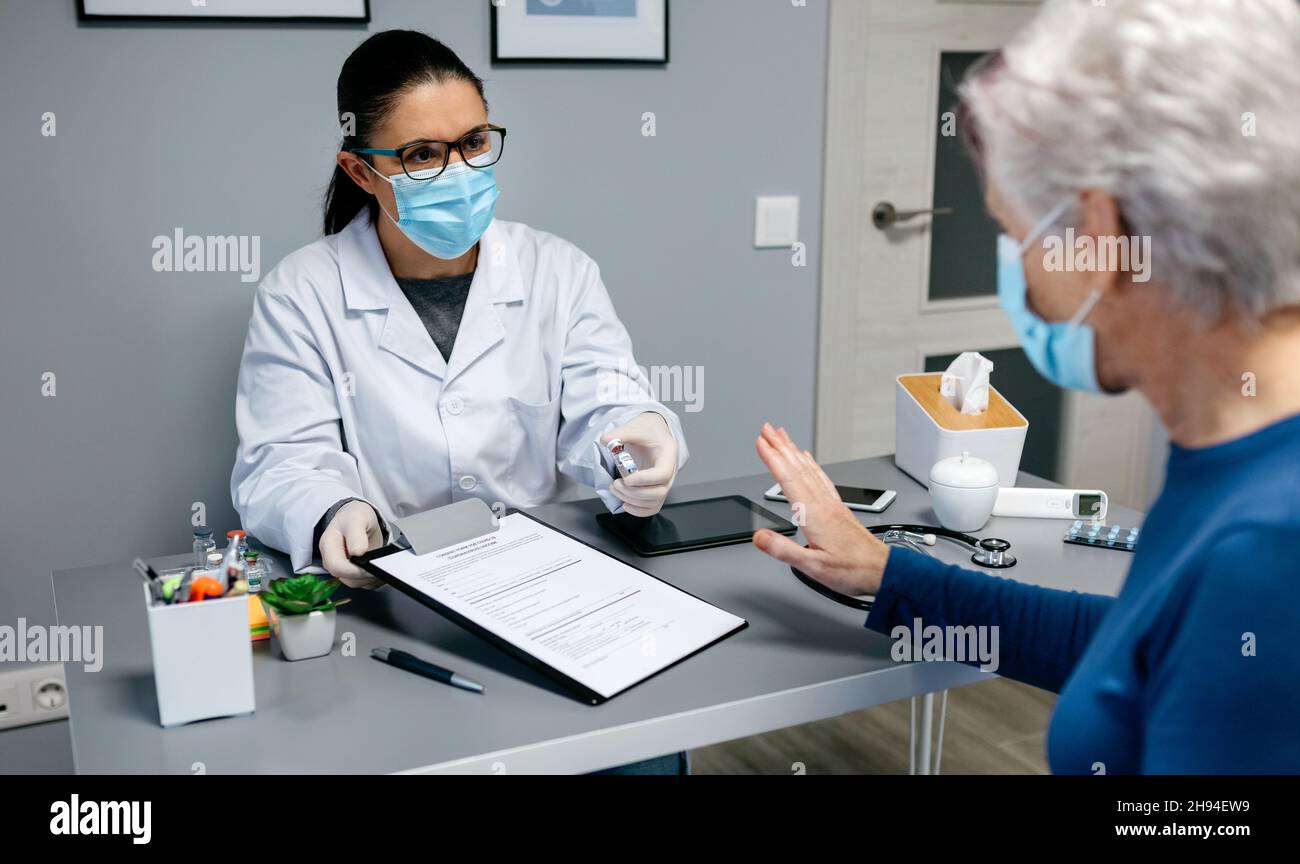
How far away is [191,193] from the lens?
206 cm

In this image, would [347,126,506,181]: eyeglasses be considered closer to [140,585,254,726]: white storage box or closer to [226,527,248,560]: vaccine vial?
[226,527,248,560]: vaccine vial

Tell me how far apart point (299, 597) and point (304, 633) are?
0.13 ft

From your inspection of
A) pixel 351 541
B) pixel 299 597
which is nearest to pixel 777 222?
pixel 351 541

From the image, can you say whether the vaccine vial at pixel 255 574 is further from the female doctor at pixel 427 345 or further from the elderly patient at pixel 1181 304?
the elderly patient at pixel 1181 304

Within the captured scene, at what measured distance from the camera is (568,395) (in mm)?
1854

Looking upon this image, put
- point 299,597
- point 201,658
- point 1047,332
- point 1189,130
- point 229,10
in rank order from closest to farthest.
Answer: point 1189,130 → point 1047,332 → point 201,658 → point 299,597 → point 229,10

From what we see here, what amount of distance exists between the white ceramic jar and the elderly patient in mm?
545

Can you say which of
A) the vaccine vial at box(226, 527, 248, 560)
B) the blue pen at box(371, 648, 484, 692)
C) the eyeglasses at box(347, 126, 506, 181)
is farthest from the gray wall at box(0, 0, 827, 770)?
the blue pen at box(371, 648, 484, 692)

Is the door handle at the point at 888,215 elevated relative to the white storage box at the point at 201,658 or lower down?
elevated

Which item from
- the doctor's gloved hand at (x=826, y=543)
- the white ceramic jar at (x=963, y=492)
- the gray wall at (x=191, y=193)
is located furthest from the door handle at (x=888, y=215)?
the doctor's gloved hand at (x=826, y=543)

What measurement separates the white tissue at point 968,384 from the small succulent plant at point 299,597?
38.0 inches

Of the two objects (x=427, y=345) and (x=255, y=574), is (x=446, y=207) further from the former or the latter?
(x=255, y=574)

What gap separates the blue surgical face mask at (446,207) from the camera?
5.47 feet

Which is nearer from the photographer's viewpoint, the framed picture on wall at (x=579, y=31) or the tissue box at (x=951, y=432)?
the tissue box at (x=951, y=432)
